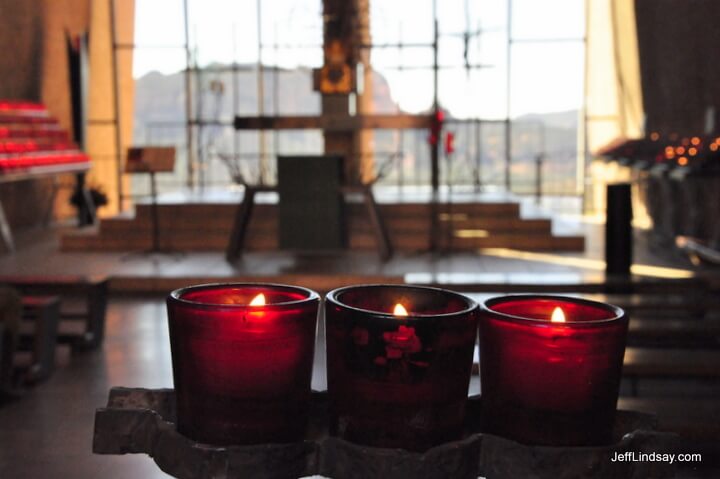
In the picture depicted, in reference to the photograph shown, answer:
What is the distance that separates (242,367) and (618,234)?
345 cm

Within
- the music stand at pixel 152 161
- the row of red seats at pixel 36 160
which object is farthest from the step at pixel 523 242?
the row of red seats at pixel 36 160

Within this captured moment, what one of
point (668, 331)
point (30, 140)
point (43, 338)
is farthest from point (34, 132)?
point (668, 331)

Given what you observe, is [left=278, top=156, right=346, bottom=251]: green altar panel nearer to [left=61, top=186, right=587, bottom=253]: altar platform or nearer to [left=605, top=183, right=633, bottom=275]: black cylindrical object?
[left=61, top=186, right=587, bottom=253]: altar platform

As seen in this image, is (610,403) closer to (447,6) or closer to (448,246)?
(448,246)

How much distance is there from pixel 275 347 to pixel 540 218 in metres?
7.39

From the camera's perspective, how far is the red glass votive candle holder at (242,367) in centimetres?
78

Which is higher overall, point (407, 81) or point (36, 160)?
point (407, 81)

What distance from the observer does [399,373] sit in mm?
774

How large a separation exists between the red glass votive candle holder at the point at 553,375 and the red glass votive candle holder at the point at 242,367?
0.19 m

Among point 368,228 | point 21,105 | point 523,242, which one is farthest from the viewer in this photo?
point 21,105

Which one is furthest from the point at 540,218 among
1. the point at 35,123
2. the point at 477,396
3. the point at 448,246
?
the point at 477,396

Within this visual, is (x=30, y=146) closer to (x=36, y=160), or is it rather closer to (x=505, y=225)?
(x=36, y=160)

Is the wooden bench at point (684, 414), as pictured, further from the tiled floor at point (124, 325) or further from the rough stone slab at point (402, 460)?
the rough stone slab at point (402, 460)

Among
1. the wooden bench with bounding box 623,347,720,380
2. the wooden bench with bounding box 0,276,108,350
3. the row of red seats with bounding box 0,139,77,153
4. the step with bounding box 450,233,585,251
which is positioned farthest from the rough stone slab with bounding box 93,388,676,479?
the row of red seats with bounding box 0,139,77,153
